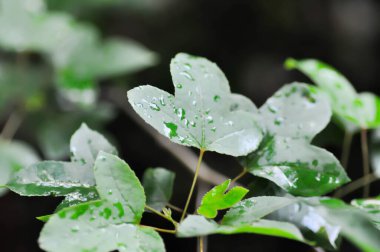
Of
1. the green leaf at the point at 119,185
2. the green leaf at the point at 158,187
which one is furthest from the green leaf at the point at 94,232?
the green leaf at the point at 158,187

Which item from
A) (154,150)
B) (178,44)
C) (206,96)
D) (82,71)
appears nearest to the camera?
(206,96)

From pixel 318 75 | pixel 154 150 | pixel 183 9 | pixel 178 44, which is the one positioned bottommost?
pixel 154 150

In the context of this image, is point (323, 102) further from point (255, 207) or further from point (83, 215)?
point (83, 215)

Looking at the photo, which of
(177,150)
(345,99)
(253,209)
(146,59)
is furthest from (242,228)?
(146,59)

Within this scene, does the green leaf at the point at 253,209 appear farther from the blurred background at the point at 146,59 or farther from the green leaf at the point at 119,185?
the blurred background at the point at 146,59

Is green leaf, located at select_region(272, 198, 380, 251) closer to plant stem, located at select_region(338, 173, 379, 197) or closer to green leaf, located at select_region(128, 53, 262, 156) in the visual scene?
green leaf, located at select_region(128, 53, 262, 156)

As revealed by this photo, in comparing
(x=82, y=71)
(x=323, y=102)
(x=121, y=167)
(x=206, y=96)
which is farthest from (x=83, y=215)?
(x=82, y=71)

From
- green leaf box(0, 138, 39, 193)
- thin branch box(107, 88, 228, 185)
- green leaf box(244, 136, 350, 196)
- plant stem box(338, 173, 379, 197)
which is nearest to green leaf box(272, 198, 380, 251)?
green leaf box(244, 136, 350, 196)
